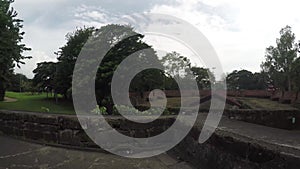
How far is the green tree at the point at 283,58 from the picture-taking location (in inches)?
1190

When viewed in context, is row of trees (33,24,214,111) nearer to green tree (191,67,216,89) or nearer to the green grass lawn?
green tree (191,67,216,89)

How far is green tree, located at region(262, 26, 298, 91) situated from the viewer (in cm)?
3022

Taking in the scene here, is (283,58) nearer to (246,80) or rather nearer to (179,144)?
(246,80)

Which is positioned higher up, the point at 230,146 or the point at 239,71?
the point at 239,71

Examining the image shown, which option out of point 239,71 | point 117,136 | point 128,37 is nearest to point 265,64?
point 128,37

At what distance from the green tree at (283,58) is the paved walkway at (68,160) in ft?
100.0

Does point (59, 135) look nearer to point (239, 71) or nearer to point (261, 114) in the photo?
point (261, 114)

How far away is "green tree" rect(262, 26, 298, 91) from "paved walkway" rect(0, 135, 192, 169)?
100.0 ft

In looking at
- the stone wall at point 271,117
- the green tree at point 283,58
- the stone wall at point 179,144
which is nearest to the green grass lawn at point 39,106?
the stone wall at point 271,117

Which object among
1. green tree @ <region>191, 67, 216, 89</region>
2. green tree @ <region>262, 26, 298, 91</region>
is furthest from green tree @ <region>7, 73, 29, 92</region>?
green tree @ <region>262, 26, 298, 91</region>

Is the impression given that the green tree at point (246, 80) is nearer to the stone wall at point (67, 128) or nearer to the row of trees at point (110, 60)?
the row of trees at point (110, 60)

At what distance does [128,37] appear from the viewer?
21797mm

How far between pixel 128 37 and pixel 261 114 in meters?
16.0

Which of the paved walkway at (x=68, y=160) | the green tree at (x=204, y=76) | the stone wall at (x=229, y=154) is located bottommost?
the paved walkway at (x=68, y=160)
